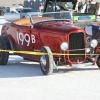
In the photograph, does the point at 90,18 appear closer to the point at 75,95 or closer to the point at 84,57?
the point at 84,57

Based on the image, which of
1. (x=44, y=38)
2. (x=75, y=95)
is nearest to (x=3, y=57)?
(x=44, y=38)

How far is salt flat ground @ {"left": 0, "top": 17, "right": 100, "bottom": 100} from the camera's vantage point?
6238 mm

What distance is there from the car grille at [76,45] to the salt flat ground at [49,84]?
34 cm

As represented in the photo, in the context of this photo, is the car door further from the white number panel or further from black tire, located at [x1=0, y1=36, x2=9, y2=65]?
black tire, located at [x1=0, y1=36, x2=9, y2=65]

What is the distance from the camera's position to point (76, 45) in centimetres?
825

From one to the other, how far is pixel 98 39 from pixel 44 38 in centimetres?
139

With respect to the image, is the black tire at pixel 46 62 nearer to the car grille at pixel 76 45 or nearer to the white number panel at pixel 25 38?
the car grille at pixel 76 45

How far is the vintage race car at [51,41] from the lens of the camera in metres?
7.99

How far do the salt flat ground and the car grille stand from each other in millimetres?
344

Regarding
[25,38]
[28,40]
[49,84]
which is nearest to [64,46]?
[49,84]

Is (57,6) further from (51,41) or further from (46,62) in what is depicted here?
(46,62)

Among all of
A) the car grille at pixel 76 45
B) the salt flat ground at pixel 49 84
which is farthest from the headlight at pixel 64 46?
the salt flat ground at pixel 49 84

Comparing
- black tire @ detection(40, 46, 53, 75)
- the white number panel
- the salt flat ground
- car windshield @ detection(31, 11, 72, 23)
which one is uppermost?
car windshield @ detection(31, 11, 72, 23)

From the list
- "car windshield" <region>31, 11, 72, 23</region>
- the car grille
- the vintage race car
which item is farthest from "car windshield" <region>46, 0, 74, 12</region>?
the car grille
